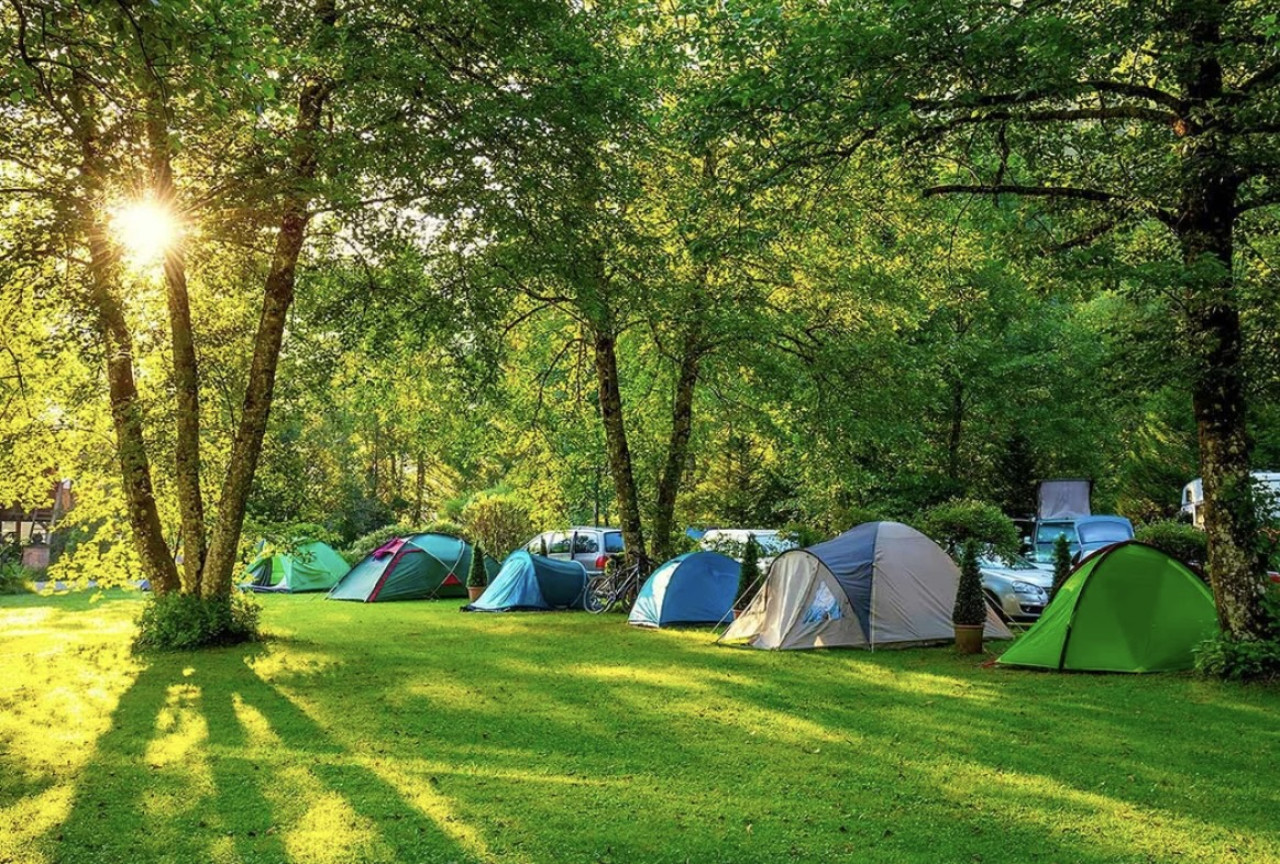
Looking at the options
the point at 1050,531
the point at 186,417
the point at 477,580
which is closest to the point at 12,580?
the point at 477,580

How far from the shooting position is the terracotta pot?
11117mm

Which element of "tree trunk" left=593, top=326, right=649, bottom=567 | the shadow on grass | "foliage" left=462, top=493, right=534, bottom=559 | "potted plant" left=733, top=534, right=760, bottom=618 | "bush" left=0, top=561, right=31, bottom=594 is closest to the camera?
the shadow on grass

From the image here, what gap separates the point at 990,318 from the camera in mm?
22797

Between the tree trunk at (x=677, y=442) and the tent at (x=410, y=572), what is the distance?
200 inches

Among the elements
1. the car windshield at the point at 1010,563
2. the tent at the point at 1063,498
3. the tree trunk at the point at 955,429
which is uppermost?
the tree trunk at the point at 955,429

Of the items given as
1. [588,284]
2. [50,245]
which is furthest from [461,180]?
[50,245]

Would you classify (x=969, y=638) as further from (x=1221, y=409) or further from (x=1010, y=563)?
(x=1010, y=563)

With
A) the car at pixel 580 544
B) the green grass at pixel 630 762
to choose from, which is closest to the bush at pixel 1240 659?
the green grass at pixel 630 762

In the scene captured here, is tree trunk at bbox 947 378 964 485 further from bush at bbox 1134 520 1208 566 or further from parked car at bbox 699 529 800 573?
parked car at bbox 699 529 800 573

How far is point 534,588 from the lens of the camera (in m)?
17.8

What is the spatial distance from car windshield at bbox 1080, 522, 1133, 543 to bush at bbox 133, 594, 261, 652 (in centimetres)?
1591

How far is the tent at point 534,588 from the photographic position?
1777cm

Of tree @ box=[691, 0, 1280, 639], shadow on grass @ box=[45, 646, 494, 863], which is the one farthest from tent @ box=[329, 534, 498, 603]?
tree @ box=[691, 0, 1280, 639]

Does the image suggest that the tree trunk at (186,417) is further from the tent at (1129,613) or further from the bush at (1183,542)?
the bush at (1183,542)
